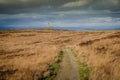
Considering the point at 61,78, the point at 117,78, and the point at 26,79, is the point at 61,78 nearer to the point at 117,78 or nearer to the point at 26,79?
the point at 26,79

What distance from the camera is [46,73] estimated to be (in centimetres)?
1278

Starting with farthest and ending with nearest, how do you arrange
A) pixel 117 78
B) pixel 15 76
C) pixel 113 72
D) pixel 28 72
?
pixel 28 72 → pixel 15 76 → pixel 113 72 → pixel 117 78

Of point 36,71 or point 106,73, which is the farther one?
point 36,71

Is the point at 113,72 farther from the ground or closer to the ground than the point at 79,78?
farther from the ground

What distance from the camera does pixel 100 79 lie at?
998 cm

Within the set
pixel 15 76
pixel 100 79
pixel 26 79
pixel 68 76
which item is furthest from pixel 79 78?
pixel 15 76

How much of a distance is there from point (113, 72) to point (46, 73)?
5.16 metres

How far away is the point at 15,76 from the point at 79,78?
4576 millimetres

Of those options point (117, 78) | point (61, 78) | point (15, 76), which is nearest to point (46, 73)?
point (61, 78)

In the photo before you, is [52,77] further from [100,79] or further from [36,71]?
[100,79]

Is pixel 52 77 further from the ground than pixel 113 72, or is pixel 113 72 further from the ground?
pixel 113 72

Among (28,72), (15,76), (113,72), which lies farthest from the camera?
(28,72)

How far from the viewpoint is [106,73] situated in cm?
1064

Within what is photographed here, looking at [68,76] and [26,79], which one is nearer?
[26,79]
